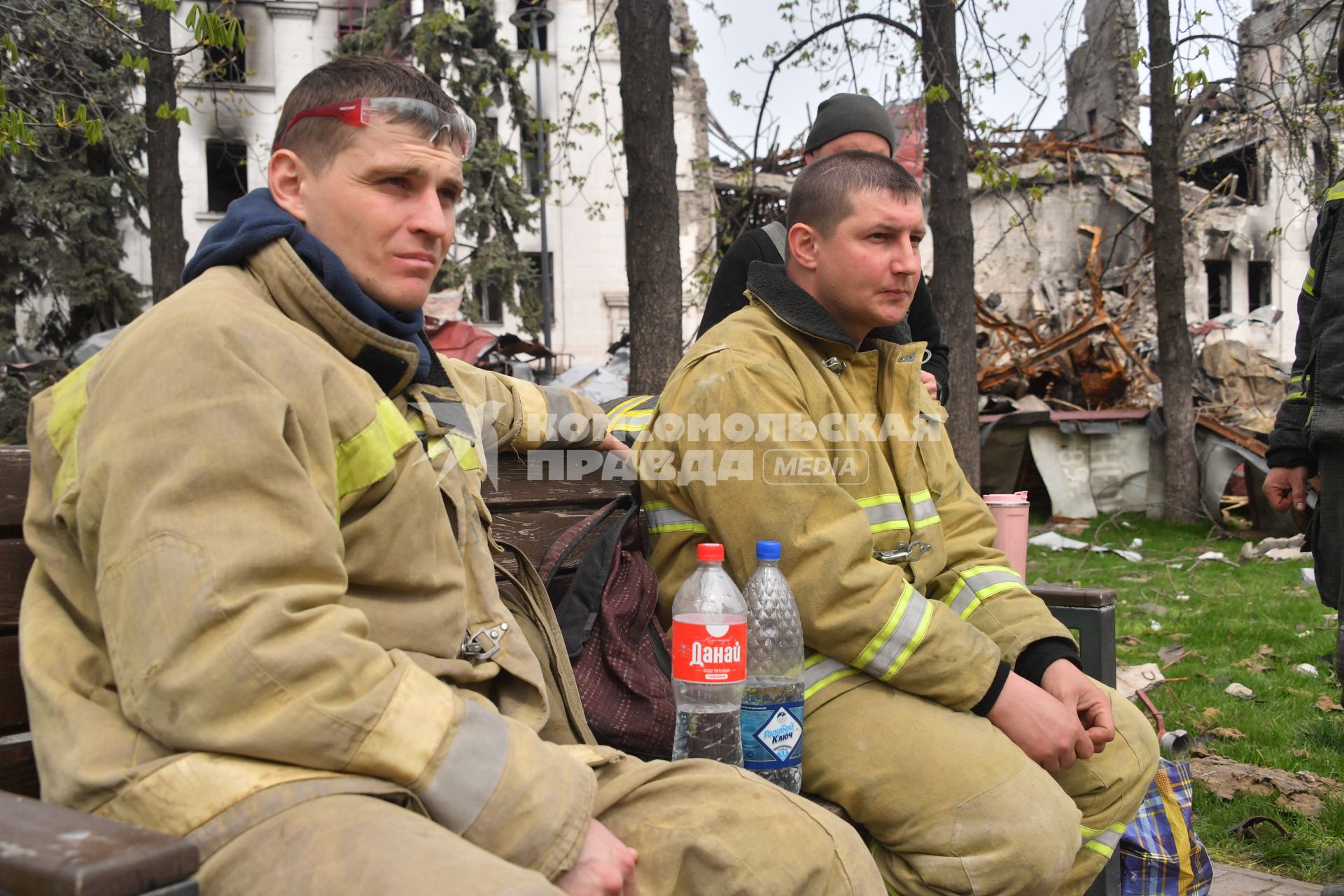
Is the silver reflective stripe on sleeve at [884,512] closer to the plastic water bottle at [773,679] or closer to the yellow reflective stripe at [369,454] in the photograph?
the plastic water bottle at [773,679]

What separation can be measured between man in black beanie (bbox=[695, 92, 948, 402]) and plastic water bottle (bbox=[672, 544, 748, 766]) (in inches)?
56.6

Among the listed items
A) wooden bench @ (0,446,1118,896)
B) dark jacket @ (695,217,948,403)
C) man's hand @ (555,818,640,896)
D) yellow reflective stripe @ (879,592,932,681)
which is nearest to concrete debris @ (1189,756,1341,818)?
wooden bench @ (0,446,1118,896)

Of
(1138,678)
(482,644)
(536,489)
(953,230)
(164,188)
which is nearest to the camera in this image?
(482,644)

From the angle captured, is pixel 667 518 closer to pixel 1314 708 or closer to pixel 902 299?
pixel 902 299

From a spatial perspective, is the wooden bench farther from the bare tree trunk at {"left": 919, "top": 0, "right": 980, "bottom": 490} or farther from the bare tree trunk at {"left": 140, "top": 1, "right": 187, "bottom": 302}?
the bare tree trunk at {"left": 140, "top": 1, "right": 187, "bottom": 302}

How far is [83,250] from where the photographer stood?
63.5ft

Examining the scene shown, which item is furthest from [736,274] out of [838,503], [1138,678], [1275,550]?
[1275,550]

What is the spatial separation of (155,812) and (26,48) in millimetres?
9835

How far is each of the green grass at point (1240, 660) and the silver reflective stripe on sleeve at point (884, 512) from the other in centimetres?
191

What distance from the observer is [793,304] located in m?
2.76

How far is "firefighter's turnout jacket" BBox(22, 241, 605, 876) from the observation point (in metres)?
1.42

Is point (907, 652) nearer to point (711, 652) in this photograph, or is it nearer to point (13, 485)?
point (711, 652)

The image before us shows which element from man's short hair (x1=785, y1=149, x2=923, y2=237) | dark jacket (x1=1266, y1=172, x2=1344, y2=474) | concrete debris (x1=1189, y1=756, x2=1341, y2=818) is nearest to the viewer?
man's short hair (x1=785, y1=149, x2=923, y2=237)

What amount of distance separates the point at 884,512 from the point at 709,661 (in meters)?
0.71
